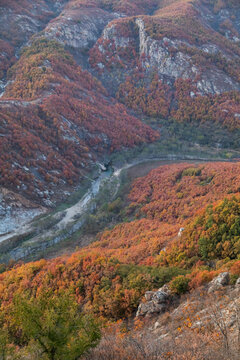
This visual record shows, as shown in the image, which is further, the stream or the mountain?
the stream

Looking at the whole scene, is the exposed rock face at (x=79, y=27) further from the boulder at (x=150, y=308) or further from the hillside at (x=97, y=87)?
the boulder at (x=150, y=308)

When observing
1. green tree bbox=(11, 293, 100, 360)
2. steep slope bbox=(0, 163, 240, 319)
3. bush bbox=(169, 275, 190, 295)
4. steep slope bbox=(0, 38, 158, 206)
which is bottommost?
steep slope bbox=(0, 163, 240, 319)

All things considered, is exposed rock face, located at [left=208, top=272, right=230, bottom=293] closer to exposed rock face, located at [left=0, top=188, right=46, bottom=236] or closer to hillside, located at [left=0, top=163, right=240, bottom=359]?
Result: hillside, located at [left=0, top=163, right=240, bottom=359]

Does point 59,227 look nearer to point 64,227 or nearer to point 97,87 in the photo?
point 64,227

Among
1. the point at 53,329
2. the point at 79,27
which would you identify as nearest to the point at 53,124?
the point at 53,329

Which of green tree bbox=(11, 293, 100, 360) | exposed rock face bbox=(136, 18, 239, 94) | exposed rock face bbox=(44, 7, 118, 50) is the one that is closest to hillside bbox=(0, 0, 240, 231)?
exposed rock face bbox=(136, 18, 239, 94)

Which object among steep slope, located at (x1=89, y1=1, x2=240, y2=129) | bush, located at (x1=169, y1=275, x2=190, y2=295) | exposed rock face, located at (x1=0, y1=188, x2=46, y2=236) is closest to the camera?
bush, located at (x1=169, y1=275, x2=190, y2=295)

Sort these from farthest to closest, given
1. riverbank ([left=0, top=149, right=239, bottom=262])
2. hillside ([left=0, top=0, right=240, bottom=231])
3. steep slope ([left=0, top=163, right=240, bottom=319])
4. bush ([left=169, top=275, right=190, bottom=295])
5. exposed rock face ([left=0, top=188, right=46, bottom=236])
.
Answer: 1. hillside ([left=0, top=0, right=240, bottom=231])
2. exposed rock face ([left=0, top=188, right=46, bottom=236])
3. riverbank ([left=0, top=149, right=239, bottom=262])
4. steep slope ([left=0, top=163, right=240, bottom=319])
5. bush ([left=169, top=275, right=190, bottom=295])
